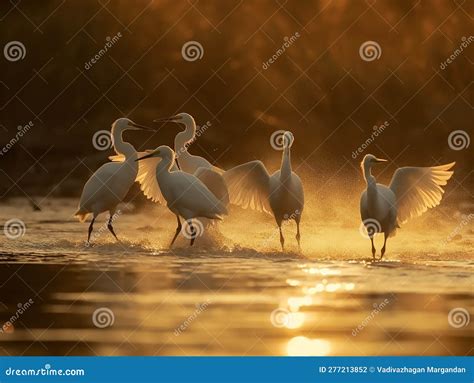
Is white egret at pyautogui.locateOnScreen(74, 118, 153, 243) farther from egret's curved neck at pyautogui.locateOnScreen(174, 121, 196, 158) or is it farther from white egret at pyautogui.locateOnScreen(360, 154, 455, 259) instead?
white egret at pyautogui.locateOnScreen(360, 154, 455, 259)

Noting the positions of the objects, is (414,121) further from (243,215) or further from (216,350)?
(216,350)

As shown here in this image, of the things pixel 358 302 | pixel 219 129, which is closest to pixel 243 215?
pixel 219 129

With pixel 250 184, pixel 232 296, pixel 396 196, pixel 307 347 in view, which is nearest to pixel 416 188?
pixel 396 196

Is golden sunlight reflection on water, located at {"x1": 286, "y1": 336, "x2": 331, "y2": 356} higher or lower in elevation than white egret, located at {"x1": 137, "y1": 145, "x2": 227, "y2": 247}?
lower

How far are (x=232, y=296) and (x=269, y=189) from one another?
483 cm

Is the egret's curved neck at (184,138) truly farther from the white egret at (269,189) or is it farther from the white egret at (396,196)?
the white egret at (396,196)

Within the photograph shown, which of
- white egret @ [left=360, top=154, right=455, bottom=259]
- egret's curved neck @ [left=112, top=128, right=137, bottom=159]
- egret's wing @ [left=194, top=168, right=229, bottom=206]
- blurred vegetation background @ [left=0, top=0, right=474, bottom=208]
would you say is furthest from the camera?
blurred vegetation background @ [left=0, top=0, right=474, bottom=208]

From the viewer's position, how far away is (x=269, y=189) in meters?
17.3

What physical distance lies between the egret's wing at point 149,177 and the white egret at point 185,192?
1.50 meters

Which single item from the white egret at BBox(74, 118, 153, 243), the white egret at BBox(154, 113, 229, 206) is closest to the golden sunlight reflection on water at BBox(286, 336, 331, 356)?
the white egret at BBox(154, 113, 229, 206)

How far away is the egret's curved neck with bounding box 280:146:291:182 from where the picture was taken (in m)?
16.8

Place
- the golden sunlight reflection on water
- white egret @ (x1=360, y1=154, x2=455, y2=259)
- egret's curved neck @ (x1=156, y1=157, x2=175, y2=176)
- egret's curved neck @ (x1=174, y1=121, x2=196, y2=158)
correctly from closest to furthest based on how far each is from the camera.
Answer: the golden sunlight reflection on water → white egret @ (x1=360, y1=154, x2=455, y2=259) → egret's curved neck @ (x1=156, y1=157, x2=175, y2=176) → egret's curved neck @ (x1=174, y1=121, x2=196, y2=158)

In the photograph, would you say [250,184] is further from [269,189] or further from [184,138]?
[184,138]

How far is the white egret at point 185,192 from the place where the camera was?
16.4 m
